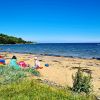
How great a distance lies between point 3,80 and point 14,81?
1.63 feet

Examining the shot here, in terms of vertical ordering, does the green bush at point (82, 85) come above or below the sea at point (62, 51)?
above

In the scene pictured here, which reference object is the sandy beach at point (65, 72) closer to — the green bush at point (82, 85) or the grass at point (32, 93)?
the green bush at point (82, 85)

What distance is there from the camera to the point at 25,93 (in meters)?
8.90

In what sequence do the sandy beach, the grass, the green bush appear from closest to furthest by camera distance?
the grass
the green bush
the sandy beach

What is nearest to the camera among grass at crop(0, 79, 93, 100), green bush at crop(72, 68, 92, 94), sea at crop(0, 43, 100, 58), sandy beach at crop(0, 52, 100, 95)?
grass at crop(0, 79, 93, 100)

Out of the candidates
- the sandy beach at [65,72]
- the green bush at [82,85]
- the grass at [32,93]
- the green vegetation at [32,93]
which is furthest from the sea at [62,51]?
the grass at [32,93]

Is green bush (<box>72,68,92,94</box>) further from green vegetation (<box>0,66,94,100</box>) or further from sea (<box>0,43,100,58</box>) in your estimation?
sea (<box>0,43,100,58</box>)

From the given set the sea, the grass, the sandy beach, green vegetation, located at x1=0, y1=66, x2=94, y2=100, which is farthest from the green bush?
the sea

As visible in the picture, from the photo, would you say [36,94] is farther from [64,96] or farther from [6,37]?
[6,37]

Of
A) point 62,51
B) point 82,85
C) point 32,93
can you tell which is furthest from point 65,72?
point 62,51

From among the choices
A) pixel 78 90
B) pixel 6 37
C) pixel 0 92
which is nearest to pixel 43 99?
pixel 0 92

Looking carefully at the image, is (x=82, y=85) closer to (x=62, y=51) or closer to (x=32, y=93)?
(x=32, y=93)

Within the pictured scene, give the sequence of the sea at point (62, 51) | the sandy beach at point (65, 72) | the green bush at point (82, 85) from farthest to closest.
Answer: the sea at point (62, 51), the sandy beach at point (65, 72), the green bush at point (82, 85)

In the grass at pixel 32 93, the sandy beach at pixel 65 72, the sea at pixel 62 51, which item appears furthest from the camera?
the sea at pixel 62 51
